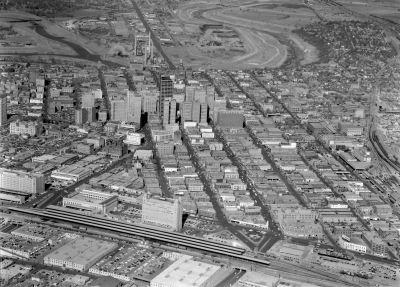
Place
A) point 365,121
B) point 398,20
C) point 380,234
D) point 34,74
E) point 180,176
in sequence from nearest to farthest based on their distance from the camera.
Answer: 1. point 380,234
2. point 180,176
3. point 365,121
4. point 34,74
5. point 398,20

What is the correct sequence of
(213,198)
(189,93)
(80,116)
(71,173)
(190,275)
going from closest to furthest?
(190,275) < (213,198) < (71,173) < (80,116) < (189,93)

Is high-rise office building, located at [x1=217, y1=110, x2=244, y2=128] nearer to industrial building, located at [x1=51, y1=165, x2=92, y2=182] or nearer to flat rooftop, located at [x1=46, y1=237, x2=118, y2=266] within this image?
industrial building, located at [x1=51, y1=165, x2=92, y2=182]

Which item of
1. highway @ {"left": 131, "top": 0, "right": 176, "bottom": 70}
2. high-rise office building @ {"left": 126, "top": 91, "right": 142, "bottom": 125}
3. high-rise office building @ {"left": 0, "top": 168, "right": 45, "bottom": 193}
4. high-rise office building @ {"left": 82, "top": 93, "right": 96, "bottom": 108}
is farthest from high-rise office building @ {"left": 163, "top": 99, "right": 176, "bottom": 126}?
highway @ {"left": 131, "top": 0, "right": 176, "bottom": 70}

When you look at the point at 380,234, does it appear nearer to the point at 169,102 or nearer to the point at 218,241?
the point at 218,241

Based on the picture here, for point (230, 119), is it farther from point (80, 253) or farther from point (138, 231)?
point (80, 253)

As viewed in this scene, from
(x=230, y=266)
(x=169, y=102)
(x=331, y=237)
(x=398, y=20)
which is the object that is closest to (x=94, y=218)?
(x=230, y=266)

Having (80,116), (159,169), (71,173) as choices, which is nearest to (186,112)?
(80,116)
